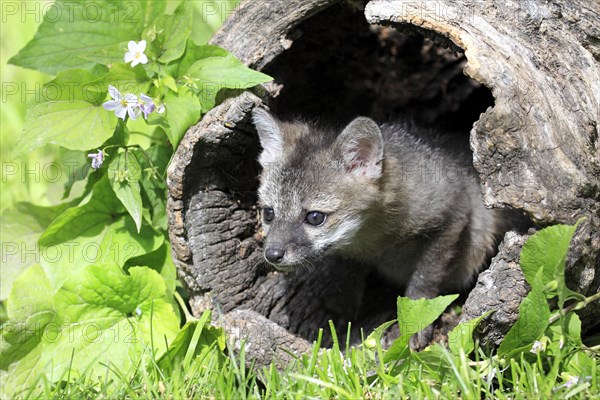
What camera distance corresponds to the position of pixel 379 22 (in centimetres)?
373

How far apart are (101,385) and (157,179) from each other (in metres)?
1.30

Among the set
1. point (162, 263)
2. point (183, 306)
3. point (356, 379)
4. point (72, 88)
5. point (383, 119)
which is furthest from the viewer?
point (383, 119)

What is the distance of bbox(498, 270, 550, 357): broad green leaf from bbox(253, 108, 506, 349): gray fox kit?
884 mm

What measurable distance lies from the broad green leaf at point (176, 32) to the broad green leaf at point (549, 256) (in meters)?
2.14

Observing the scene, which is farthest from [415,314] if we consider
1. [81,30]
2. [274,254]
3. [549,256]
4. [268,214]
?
[81,30]

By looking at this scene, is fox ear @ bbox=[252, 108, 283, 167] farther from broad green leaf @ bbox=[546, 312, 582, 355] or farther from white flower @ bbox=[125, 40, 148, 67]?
broad green leaf @ bbox=[546, 312, 582, 355]

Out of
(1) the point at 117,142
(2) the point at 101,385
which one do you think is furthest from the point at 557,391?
(1) the point at 117,142

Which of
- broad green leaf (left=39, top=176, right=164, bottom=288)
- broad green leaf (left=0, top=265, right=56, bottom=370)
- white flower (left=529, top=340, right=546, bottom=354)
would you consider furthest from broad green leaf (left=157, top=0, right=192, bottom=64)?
white flower (left=529, top=340, right=546, bottom=354)

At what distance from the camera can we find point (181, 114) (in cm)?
397

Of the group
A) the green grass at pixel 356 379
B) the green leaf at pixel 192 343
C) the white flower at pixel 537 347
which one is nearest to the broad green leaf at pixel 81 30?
the green leaf at pixel 192 343

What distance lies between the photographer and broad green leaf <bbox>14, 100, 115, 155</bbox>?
3.93 metres

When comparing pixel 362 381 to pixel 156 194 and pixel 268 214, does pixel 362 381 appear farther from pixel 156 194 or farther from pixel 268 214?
pixel 156 194

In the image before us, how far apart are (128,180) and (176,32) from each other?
34.1 inches

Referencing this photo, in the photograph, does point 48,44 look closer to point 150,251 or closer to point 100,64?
point 100,64
